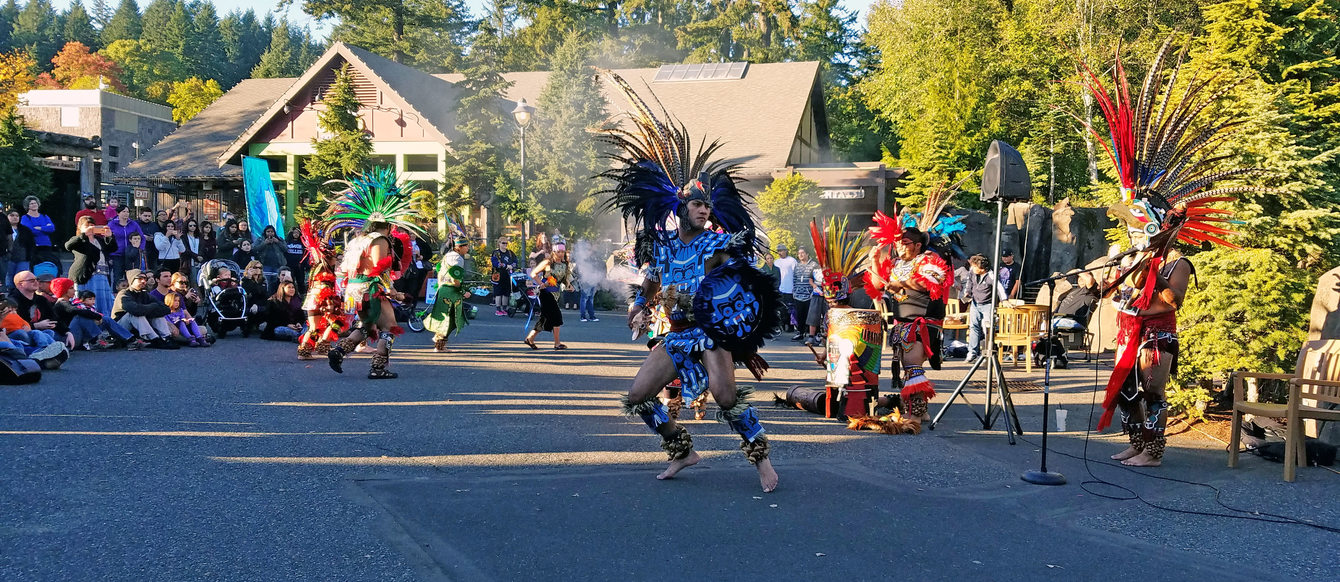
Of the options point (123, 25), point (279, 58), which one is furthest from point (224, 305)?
point (123, 25)

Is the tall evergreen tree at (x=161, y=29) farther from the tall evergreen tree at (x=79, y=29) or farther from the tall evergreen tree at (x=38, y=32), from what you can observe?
the tall evergreen tree at (x=38, y=32)

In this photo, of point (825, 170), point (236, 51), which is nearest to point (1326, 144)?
point (825, 170)

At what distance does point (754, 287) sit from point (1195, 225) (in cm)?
377

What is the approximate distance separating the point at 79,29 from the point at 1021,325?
9369cm

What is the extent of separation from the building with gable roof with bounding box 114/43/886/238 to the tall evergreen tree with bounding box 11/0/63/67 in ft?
174

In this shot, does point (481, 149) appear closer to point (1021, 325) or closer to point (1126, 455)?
point (1021, 325)

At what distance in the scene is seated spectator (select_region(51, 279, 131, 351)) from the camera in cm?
1223

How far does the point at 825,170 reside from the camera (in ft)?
97.1

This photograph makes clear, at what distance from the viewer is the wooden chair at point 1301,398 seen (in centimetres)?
673

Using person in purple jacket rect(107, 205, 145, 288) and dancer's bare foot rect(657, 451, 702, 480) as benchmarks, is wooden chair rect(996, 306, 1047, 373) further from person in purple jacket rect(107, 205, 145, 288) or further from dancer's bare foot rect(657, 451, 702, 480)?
person in purple jacket rect(107, 205, 145, 288)

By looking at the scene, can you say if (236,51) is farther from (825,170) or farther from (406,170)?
(825,170)

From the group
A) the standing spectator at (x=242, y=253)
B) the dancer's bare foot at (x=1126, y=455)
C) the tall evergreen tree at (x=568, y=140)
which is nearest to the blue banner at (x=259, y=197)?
the standing spectator at (x=242, y=253)

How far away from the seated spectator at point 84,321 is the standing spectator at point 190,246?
4.93 meters

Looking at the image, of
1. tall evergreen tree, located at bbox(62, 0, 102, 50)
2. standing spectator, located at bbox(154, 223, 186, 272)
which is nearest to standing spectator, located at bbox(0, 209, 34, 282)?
standing spectator, located at bbox(154, 223, 186, 272)
